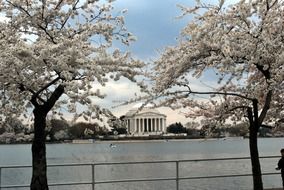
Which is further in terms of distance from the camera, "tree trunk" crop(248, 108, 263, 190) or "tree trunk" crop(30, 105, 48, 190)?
"tree trunk" crop(248, 108, 263, 190)

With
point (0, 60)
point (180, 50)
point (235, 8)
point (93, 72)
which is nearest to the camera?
point (0, 60)

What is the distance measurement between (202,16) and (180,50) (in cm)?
122

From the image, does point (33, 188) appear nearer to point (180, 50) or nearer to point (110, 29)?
point (110, 29)

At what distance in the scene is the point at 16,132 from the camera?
16250 millimetres

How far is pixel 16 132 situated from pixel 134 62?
4.69 metres

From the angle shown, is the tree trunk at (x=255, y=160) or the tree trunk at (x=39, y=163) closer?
the tree trunk at (x=39, y=163)

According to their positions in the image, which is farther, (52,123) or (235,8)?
(52,123)

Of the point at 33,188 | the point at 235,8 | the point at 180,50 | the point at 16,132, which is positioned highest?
the point at 235,8

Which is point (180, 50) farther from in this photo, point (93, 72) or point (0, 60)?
point (0, 60)

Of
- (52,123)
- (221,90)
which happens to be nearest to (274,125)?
(221,90)

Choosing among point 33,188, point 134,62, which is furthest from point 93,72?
point 33,188

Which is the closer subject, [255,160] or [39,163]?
→ [39,163]

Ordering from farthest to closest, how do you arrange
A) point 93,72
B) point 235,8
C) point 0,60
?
point 235,8 → point 93,72 → point 0,60

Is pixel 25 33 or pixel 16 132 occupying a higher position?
pixel 25 33
